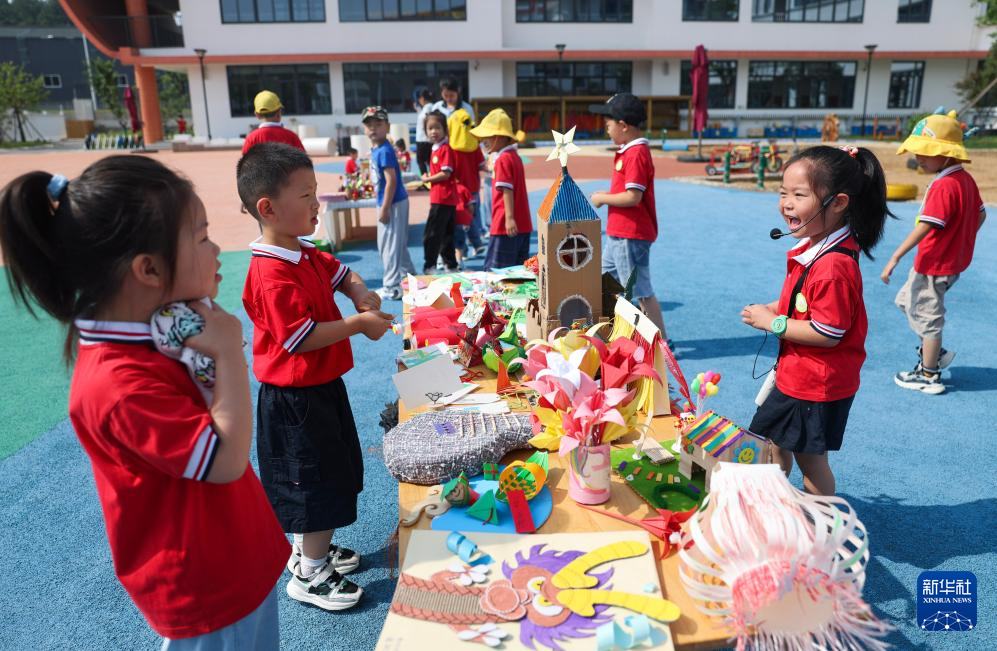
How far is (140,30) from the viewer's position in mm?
28297

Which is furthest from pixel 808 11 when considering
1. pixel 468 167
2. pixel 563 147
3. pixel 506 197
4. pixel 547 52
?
pixel 563 147

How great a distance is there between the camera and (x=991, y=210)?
10406 mm

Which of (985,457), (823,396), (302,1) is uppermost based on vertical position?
(302,1)

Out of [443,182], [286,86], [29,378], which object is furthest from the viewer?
[286,86]

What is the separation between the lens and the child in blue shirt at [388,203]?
242 inches

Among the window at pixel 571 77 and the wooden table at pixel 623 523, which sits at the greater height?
the window at pixel 571 77

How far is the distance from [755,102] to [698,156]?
13144 millimetres

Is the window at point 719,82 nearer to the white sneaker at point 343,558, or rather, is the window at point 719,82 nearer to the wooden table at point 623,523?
the white sneaker at point 343,558

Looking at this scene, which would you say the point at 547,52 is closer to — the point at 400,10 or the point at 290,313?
the point at 400,10

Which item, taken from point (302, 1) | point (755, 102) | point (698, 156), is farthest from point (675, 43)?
point (302, 1)

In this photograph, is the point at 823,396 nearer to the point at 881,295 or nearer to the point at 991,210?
the point at 881,295

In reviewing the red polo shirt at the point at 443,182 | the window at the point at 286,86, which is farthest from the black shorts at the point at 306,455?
the window at the point at 286,86

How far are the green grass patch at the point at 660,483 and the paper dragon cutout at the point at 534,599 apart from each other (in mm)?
257

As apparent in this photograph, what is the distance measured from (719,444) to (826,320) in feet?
2.50
